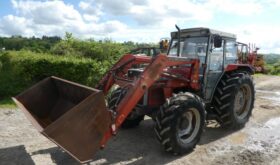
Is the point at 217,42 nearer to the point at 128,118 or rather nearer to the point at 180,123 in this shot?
the point at 180,123

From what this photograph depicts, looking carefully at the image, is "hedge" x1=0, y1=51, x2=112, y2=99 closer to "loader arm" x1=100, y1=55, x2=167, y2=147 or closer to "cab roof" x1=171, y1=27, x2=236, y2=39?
"cab roof" x1=171, y1=27, x2=236, y2=39

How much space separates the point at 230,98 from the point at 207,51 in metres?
1.14

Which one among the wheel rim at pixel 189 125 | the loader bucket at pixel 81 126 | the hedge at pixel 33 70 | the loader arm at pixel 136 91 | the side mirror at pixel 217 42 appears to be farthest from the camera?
the hedge at pixel 33 70

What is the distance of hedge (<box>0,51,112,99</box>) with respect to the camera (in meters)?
10.5

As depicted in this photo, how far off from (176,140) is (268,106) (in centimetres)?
586

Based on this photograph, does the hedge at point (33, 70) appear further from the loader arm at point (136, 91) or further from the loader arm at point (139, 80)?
the loader arm at point (136, 91)

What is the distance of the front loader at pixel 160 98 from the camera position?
4820 mm

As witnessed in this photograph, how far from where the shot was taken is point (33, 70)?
1060 cm

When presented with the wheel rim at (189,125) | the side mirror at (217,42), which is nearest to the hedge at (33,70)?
the side mirror at (217,42)

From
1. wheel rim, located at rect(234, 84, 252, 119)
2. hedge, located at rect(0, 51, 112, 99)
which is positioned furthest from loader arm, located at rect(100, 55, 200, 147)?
hedge, located at rect(0, 51, 112, 99)

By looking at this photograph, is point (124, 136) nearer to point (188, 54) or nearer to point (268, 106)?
point (188, 54)

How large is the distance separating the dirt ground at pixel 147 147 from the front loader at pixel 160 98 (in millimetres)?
276

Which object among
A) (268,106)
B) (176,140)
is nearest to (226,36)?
(176,140)

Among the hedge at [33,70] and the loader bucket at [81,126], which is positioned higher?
the hedge at [33,70]
